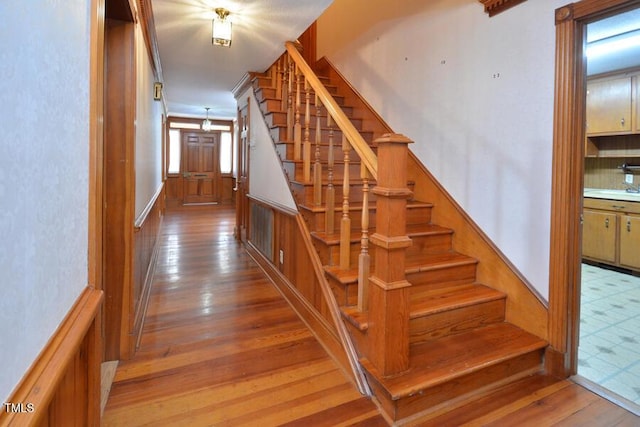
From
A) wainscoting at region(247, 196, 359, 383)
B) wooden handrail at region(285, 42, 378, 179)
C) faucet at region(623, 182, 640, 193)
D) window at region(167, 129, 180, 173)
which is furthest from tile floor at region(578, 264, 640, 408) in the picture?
window at region(167, 129, 180, 173)

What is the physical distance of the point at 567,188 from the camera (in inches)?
72.6

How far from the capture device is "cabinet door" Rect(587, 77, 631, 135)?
404 centimetres

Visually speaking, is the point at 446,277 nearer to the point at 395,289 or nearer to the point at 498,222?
the point at 498,222

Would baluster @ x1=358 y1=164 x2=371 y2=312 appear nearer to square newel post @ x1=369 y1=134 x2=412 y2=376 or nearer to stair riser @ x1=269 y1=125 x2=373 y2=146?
square newel post @ x1=369 y1=134 x2=412 y2=376

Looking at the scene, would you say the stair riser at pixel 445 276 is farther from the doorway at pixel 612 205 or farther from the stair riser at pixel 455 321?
the doorway at pixel 612 205

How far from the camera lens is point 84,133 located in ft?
2.98

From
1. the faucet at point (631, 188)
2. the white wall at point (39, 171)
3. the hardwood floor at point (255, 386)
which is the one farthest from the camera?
the faucet at point (631, 188)

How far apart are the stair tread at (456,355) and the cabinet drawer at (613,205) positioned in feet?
9.14

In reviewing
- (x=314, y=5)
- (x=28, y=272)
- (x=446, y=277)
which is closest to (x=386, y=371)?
(x=446, y=277)

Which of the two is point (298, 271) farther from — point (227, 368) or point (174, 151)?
point (174, 151)

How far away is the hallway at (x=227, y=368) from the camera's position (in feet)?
5.14

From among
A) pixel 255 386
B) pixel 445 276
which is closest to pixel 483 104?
pixel 445 276

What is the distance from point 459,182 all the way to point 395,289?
134cm

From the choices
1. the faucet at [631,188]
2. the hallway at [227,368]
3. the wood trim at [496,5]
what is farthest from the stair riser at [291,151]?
the faucet at [631,188]
